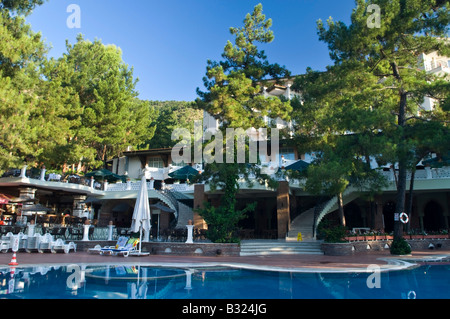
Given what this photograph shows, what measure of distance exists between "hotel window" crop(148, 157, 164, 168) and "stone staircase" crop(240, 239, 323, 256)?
17072mm

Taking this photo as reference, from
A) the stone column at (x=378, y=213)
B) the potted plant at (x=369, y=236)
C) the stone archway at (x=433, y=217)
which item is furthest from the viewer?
the stone archway at (x=433, y=217)

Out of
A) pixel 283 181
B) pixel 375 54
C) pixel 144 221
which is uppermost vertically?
pixel 375 54

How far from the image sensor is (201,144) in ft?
59.3

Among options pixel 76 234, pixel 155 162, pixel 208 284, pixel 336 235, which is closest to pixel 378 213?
pixel 336 235

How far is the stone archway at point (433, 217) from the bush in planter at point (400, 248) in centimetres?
997

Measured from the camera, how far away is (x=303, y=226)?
21812 mm

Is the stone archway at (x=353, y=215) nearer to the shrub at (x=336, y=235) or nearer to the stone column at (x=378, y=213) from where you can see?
the stone column at (x=378, y=213)

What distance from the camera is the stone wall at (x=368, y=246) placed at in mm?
16797

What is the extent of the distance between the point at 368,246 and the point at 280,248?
4633mm

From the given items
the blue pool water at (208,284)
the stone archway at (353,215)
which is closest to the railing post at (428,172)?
the stone archway at (353,215)
